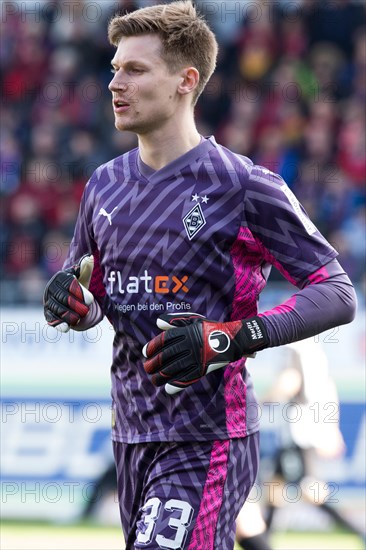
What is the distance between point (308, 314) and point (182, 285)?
473 millimetres

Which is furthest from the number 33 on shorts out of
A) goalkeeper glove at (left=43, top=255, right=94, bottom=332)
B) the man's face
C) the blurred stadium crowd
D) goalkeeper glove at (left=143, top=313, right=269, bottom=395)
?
the blurred stadium crowd

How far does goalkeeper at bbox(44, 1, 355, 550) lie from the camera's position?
3.79m

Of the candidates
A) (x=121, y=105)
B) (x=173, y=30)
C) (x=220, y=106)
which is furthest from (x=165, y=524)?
(x=220, y=106)

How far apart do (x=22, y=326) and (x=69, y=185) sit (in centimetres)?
373

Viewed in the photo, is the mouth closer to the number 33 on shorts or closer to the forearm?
the forearm

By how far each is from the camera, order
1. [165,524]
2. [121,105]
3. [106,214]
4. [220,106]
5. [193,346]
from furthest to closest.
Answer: [220,106] < [106,214] < [121,105] < [165,524] < [193,346]

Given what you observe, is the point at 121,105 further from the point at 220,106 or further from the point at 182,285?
the point at 220,106

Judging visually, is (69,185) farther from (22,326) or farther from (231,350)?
(231,350)

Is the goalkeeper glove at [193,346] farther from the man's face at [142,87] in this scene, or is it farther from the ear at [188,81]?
the ear at [188,81]

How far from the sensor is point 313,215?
10.5m

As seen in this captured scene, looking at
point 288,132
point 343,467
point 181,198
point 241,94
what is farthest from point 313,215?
point 181,198

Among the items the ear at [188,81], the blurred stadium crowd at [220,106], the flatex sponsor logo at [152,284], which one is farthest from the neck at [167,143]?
the blurred stadium crowd at [220,106]

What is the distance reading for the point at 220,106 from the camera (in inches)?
486

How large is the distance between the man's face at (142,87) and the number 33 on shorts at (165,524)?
4.49ft
